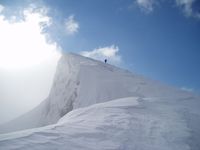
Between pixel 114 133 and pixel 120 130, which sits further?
pixel 120 130

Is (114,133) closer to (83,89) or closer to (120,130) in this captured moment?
(120,130)

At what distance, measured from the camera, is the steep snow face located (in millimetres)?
15783

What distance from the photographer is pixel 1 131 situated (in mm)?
27531

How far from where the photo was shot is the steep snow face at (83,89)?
15.8m

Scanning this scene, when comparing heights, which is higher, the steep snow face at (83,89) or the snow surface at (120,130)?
the steep snow face at (83,89)

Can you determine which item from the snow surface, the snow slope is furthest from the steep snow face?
the snow slope

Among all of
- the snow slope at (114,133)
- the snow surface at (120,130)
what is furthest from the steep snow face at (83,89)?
the snow slope at (114,133)

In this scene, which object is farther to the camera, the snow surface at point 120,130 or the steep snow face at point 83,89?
the steep snow face at point 83,89

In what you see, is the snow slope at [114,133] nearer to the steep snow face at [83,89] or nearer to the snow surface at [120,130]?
the snow surface at [120,130]

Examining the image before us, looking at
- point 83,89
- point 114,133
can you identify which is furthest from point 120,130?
point 83,89

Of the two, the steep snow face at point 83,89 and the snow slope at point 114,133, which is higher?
the steep snow face at point 83,89

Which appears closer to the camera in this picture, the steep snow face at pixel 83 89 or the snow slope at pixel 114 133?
the snow slope at pixel 114 133

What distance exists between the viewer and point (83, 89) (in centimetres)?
1878

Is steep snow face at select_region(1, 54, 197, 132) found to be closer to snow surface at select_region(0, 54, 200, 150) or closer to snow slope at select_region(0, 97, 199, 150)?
snow surface at select_region(0, 54, 200, 150)
